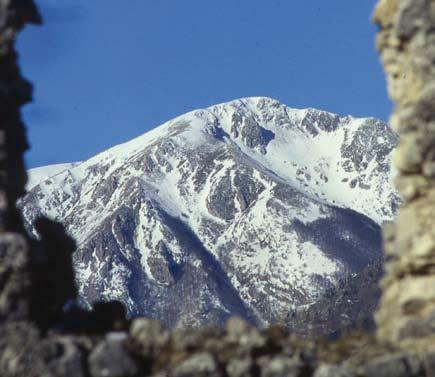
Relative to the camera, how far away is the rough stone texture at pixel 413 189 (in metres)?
17.8

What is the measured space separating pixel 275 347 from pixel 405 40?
5.15 m

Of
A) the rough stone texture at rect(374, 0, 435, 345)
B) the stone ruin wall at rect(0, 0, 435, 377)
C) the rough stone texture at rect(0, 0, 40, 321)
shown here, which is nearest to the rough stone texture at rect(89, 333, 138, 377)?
the stone ruin wall at rect(0, 0, 435, 377)

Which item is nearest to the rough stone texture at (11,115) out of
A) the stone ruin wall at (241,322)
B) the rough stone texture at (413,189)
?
the stone ruin wall at (241,322)

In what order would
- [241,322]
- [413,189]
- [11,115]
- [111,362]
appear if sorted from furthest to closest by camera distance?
[11,115] < [413,189] < [241,322] < [111,362]

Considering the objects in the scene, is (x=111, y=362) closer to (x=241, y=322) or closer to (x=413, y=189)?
(x=241, y=322)

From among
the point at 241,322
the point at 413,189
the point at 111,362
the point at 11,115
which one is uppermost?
the point at 11,115

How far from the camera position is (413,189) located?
18062mm

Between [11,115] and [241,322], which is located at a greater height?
[11,115]

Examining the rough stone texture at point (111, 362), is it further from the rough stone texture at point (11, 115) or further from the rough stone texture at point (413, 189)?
the rough stone texture at point (413, 189)

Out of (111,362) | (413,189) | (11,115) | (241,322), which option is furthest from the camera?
(11,115)

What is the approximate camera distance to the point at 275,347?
17.1 m

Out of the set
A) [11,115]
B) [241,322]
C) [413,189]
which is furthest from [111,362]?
[413,189]

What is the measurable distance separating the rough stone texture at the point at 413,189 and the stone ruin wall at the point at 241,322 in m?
0.01

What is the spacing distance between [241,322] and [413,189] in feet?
10.7
